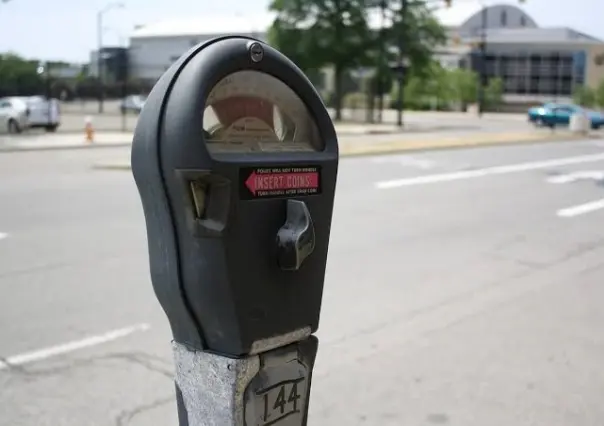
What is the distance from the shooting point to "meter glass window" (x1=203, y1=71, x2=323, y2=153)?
2.11 meters

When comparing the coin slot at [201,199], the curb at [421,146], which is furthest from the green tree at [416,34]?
the coin slot at [201,199]

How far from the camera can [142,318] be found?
5742 millimetres

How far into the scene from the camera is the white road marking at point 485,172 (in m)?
14.5

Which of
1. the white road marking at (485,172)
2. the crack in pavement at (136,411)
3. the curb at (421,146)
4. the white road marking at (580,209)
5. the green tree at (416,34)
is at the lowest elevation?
the white road marking at (580,209)

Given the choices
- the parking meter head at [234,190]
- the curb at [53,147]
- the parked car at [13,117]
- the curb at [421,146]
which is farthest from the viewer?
the parked car at [13,117]

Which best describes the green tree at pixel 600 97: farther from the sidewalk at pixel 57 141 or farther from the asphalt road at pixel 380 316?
the asphalt road at pixel 380 316

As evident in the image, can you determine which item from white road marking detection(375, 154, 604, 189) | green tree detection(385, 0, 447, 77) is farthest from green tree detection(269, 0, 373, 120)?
white road marking detection(375, 154, 604, 189)

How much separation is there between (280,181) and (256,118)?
0.60 feet

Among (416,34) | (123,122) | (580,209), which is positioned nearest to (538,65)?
(416,34)

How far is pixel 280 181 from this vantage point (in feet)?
7.04

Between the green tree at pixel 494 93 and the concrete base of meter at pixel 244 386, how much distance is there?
6819 centimetres

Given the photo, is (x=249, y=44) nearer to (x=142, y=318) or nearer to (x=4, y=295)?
(x=142, y=318)

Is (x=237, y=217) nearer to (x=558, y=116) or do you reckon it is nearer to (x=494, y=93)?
(x=558, y=116)

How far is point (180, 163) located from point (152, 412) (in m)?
2.41
